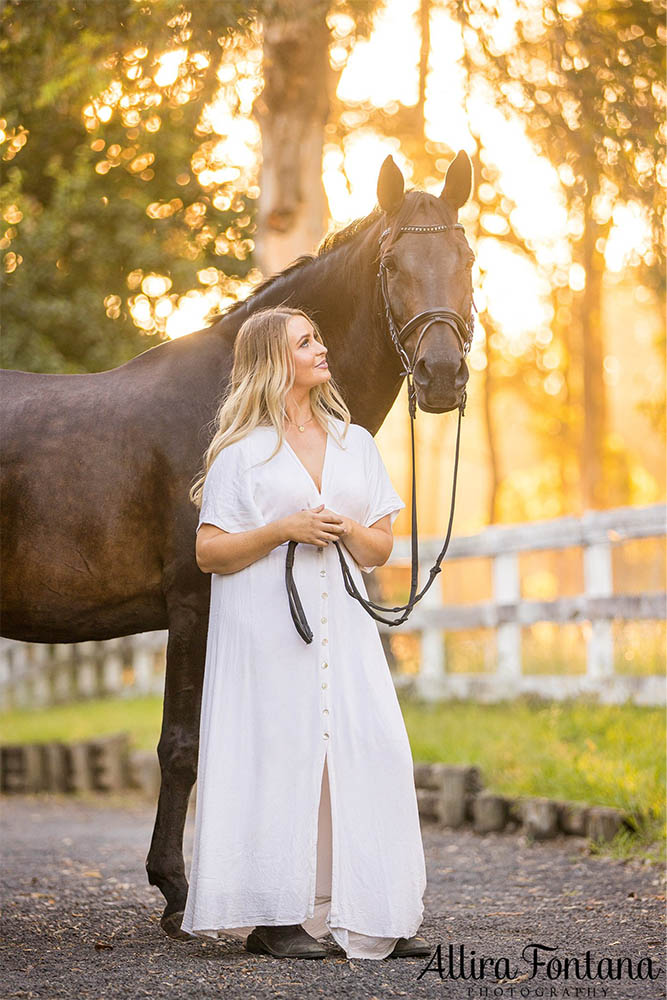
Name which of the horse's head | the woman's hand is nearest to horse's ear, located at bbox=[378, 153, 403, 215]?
the horse's head

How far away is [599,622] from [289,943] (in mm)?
5542

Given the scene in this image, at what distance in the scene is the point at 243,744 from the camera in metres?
4.02

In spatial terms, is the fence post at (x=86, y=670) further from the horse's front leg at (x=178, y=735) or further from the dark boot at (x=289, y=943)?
the dark boot at (x=289, y=943)

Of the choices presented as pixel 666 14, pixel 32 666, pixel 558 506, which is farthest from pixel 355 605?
pixel 558 506

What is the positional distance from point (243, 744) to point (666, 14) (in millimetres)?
8691

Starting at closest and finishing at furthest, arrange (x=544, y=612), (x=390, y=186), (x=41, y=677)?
(x=390, y=186) → (x=544, y=612) → (x=41, y=677)

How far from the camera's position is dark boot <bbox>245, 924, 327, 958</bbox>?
12.8 ft

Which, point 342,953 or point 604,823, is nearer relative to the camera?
point 342,953

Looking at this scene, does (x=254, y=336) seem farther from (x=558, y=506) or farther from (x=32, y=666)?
(x=558, y=506)

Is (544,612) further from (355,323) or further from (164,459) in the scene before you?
(164,459)

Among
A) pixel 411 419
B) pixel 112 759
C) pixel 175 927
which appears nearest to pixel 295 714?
pixel 175 927

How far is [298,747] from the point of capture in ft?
13.1

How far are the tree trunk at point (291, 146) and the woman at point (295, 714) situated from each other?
629 centimetres

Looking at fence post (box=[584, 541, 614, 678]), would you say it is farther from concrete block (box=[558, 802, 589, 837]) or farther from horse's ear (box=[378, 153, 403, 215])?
horse's ear (box=[378, 153, 403, 215])
